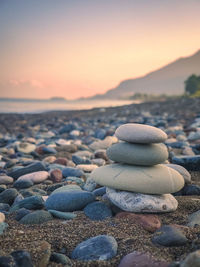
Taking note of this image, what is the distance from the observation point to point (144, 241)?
81.4 inches

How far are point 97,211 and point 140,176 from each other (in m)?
0.56

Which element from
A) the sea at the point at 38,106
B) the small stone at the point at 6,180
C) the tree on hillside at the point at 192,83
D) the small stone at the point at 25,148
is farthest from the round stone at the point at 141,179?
the tree on hillside at the point at 192,83

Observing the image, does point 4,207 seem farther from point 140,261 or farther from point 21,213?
point 140,261

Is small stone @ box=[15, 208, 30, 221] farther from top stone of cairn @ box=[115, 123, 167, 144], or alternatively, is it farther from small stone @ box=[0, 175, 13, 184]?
small stone @ box=[0, 175, 13, 184]

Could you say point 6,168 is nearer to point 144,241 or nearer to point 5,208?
point 5,208

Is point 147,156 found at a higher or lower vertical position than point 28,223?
higher

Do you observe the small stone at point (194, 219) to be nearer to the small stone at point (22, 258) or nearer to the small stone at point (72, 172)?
the small stone at point (22, 258)

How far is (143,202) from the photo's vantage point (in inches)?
102

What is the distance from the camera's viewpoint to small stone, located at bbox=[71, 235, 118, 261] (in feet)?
6.19

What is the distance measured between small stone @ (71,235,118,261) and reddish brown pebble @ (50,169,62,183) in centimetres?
208

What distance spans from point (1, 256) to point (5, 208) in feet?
4.59

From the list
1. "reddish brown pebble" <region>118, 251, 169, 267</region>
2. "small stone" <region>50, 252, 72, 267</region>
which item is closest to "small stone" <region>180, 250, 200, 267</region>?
"reddish brown pebble" <region>118, 251, 169, 267</region>

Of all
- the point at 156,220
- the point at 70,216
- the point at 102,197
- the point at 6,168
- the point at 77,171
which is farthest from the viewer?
the point at 6,168

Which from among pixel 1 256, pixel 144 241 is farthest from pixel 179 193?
pixel 1 256
